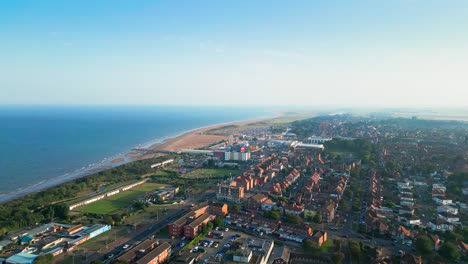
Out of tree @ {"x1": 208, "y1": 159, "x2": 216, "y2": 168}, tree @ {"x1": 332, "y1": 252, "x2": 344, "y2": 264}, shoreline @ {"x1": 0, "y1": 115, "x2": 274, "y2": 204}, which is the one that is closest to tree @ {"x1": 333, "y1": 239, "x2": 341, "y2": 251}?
tree @ {"x1": 332, "y1": 252, "x2": 344, "y2": 264}

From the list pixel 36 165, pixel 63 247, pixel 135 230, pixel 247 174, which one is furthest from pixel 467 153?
pixel 36 165

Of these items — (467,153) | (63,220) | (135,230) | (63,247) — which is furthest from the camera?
(467,153)

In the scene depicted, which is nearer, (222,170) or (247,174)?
(247,174)

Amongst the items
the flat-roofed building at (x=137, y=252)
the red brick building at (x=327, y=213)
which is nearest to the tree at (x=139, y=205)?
the flat-roofed building at (x=137, y=252)

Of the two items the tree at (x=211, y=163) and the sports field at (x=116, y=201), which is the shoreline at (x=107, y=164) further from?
the tree at (x=211, y=163)

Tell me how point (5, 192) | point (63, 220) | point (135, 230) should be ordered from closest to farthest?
1. point (135, 230)
2. point (63, 220)
3. point (5, 192)

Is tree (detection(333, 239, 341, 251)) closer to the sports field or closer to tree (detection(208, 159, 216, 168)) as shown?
the sports field

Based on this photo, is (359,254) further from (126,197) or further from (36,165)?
(36,165)
